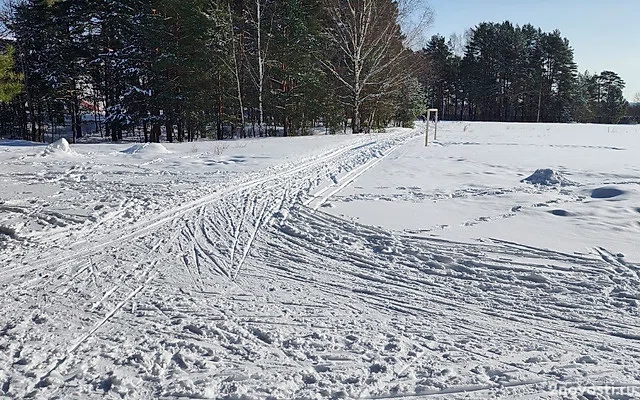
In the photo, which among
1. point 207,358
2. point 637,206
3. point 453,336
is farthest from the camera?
point 637,206

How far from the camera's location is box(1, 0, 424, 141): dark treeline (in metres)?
21.8

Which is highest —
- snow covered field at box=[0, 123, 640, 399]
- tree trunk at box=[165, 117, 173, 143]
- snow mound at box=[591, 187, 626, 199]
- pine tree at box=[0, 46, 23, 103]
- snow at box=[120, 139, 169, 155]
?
pine tree at box=[0, 46, 23, 103]

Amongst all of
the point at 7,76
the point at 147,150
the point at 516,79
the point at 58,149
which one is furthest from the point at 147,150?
the point at 516,79

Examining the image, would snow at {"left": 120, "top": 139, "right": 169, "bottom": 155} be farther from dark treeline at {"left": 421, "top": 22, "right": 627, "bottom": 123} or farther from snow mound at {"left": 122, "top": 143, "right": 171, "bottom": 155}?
dark treeline at {"left": 421, "top": 22, "right": 627, "bottom": 123}

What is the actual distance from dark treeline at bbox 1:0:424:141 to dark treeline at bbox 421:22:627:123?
86.9ft

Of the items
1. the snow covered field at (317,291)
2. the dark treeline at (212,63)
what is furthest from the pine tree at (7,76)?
the snow covered field at (317,291)

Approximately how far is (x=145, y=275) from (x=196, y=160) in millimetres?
8384

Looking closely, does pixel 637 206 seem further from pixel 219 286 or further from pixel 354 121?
pixel 354 121

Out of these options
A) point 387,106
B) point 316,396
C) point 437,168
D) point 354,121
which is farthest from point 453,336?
point 387,106

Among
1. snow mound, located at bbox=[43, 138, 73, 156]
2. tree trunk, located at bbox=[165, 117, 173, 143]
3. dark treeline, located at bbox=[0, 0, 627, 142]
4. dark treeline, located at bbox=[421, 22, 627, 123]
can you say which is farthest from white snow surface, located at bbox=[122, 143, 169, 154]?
dark treeline, located at bbox=[421, 22, 627, 123]

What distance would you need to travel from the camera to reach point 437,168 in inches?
464

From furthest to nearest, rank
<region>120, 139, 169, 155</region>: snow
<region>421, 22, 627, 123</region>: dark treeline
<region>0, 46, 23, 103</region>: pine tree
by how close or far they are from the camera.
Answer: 1. <region>421, 22, 627, 123</region>: dark treeline
2. <region>0, 46, 23, 103</region>: pine tree
3. <region>120, 139, 169, 155</region>: snow

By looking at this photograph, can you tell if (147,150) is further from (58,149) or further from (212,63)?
(212,63)

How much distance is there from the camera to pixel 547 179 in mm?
9391
